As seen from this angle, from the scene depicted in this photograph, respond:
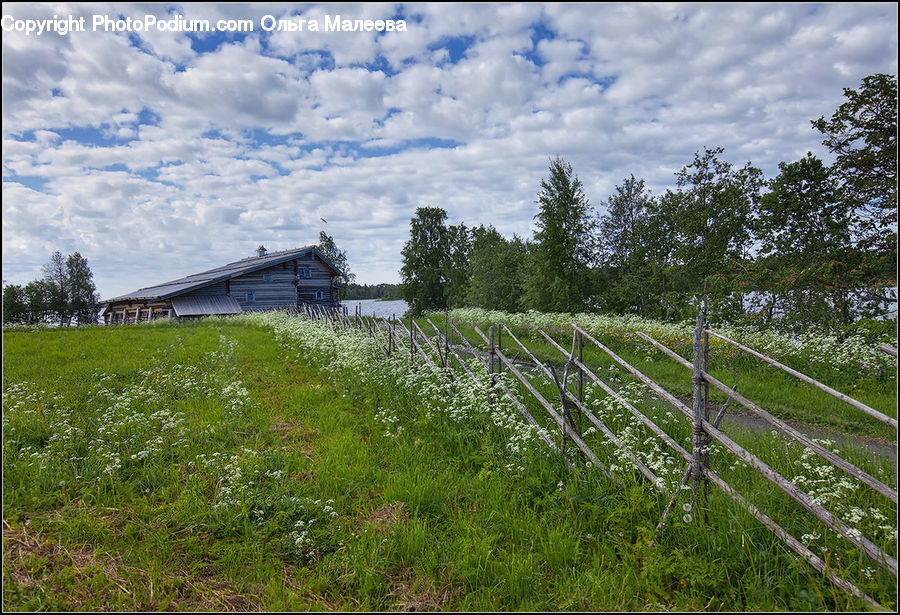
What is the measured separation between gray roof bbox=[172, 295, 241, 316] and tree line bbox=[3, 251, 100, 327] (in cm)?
2154

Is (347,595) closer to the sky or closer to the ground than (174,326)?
closer to the ground

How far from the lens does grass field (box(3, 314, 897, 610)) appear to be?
2.95m

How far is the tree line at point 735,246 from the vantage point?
1172 centimetres

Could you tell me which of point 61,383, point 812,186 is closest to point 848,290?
point 812,186

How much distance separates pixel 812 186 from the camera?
1439 cm

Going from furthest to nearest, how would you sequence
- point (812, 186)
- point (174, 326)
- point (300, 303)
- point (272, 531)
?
point (300, 303) < point (174, 326) < point (812, 186) < point (272, 531)

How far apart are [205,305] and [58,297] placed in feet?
95.9

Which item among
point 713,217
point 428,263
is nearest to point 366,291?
point 428,263

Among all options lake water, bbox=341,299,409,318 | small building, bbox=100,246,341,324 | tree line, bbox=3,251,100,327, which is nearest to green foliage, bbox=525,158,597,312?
lake water, bbox=341,299,409,318

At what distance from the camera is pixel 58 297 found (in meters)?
43.3

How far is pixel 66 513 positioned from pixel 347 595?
2.71 metres

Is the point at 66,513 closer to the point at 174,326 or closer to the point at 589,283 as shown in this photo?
the point at 174,326

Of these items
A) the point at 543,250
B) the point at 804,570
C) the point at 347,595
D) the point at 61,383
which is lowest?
the point at 347,595

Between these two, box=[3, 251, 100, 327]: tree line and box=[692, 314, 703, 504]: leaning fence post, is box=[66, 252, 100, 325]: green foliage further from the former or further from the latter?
box=[692, 314, 703, 504]: leaning fence post
